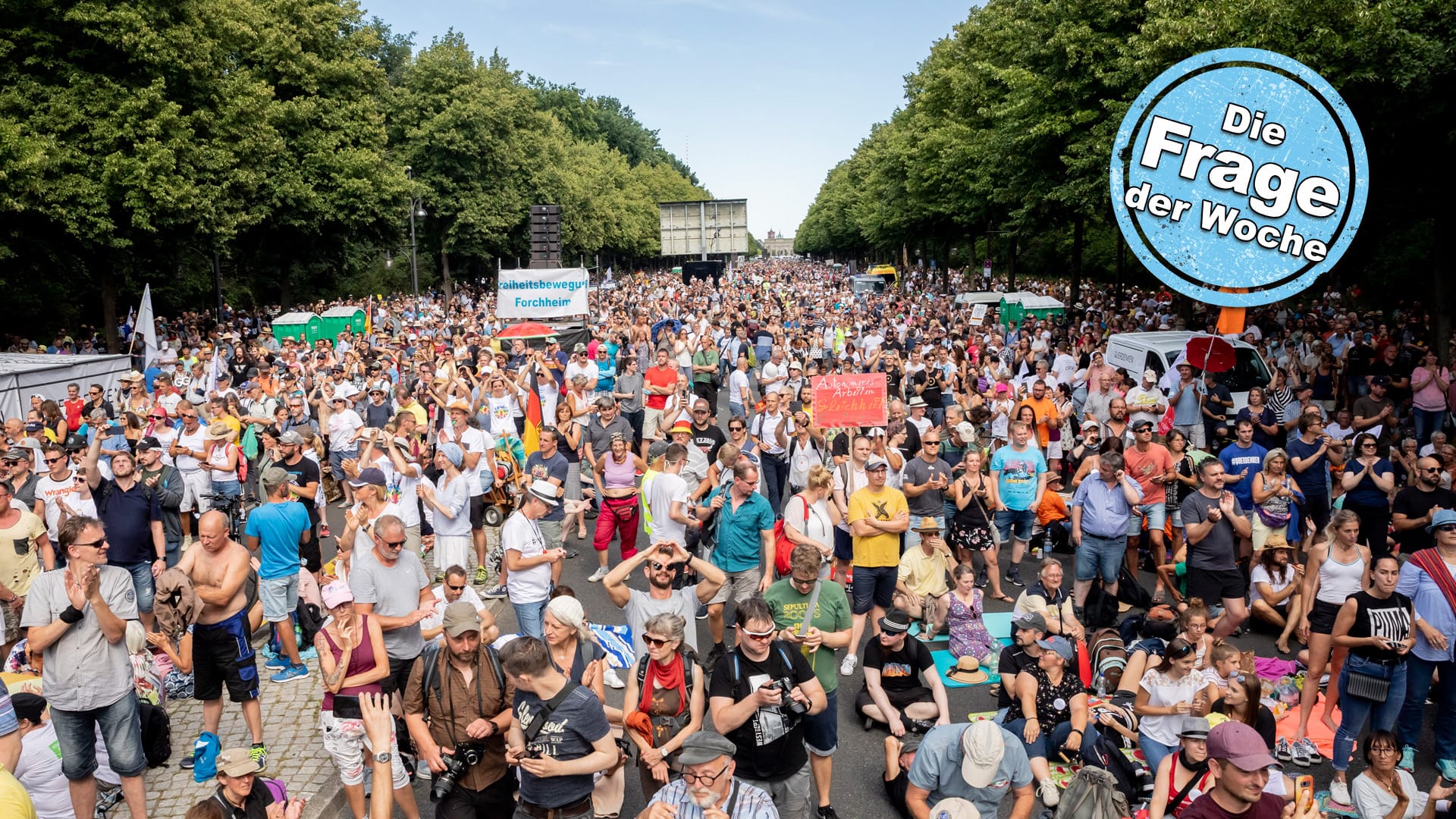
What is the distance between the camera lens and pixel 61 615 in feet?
17.1

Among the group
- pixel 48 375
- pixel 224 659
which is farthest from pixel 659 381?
pixel 48 375

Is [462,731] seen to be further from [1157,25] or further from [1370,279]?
[1370,279]

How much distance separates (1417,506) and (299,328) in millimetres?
27129

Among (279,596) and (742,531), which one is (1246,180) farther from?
(279,596)

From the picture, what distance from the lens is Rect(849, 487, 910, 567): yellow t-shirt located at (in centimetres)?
767

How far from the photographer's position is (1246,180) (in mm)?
10398

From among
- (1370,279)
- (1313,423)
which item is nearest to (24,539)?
(1313,423)

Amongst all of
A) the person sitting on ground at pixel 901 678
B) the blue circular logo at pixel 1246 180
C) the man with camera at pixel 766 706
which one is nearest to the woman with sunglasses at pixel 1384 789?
the person sitting on ground at pixel 901 678

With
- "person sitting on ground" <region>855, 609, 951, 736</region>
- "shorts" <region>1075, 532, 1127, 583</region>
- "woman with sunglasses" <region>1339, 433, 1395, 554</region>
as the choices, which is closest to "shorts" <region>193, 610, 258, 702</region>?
"person sitting on ground" <region>855, 609, 951, 736</region>


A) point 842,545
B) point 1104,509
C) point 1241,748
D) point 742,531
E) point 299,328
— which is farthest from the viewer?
point 299,328

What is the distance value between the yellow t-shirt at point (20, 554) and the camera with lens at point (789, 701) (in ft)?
19.4

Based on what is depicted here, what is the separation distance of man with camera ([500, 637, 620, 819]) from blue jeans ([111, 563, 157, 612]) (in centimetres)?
505

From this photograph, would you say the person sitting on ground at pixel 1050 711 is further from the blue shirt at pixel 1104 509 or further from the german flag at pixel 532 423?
the german flag at pixel 532 423

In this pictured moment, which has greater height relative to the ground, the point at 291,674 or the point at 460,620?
the point at 460,620
